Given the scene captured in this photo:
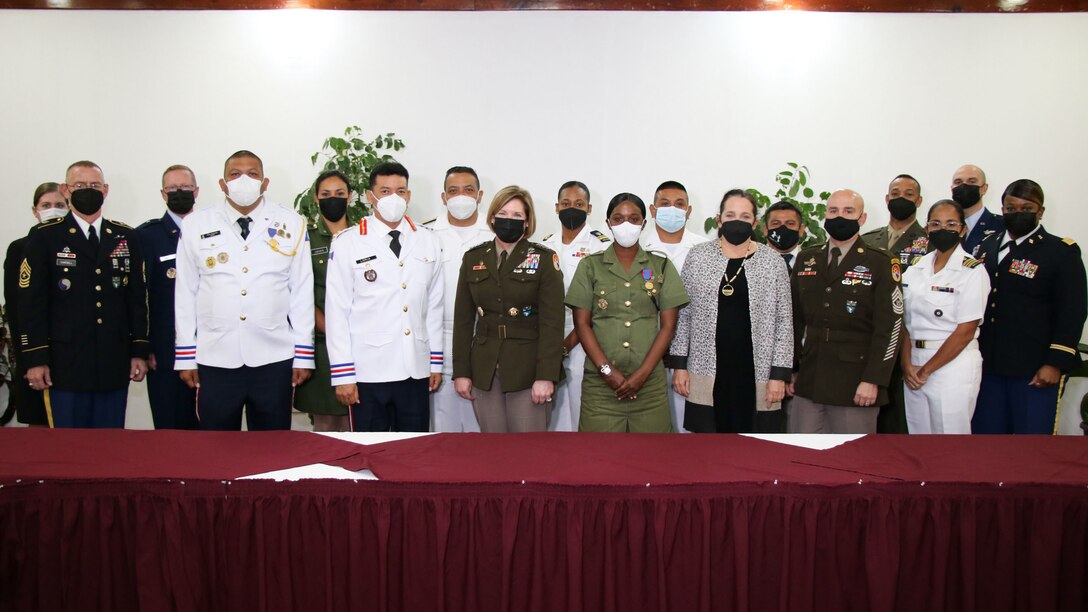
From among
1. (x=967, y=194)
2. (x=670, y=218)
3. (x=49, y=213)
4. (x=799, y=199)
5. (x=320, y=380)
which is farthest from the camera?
(x=799, y=199)

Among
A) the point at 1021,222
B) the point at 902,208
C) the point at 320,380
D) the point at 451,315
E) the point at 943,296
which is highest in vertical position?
the point at 902,208

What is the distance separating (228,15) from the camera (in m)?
5.00

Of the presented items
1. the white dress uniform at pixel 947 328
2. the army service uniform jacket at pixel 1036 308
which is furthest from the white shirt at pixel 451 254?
the army service uniform jacket at pixel 1036 308

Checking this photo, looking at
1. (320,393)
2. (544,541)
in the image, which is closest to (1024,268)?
(544,541)

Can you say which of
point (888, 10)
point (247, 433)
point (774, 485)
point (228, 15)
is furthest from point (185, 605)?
point (888, 10)

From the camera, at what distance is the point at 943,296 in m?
3.22

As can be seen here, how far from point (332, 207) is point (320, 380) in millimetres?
844

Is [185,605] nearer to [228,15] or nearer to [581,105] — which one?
[581,105]

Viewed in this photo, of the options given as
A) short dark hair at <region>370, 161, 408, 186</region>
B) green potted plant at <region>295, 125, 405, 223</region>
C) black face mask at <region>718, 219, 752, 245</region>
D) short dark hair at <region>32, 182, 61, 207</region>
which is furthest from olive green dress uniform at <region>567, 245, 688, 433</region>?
short dark hair at <region>32, 182, 61, 207</region>

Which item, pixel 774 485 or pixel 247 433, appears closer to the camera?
pixel 774 485

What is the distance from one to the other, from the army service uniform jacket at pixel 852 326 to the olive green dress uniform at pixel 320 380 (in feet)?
7.25

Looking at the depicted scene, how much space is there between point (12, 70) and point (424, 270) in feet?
13.3

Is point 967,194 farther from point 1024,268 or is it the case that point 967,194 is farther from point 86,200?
point 86,200

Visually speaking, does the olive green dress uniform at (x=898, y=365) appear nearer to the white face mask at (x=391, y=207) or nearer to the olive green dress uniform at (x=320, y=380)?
the white face mask at (x=391, y=207)
